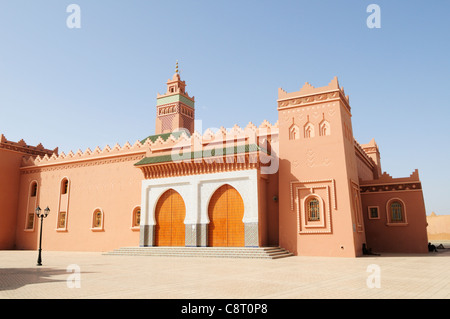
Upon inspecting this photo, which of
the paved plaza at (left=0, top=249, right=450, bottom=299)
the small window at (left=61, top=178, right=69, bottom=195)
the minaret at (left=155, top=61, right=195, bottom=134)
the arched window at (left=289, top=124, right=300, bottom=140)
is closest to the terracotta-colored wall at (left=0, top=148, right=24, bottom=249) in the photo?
the small window at (left=61, top=178, right=69, bottom=195)

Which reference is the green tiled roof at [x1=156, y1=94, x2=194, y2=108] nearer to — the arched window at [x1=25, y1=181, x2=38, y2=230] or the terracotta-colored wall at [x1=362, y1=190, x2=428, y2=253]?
the arched window at [x1=25, y1=181, x2=38, y2=230]

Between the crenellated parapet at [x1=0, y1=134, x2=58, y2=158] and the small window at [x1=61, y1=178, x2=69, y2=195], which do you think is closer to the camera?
the small window at [x1=61, y1=178, x2=69, y2=195]

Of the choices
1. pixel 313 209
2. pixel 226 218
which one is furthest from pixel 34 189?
pixel 313 209

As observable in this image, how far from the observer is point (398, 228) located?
61.9 ft

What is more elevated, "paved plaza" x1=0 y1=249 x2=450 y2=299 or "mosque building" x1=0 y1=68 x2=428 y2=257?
"mosque building" x1=0 y1=68 x2=428 y2=257

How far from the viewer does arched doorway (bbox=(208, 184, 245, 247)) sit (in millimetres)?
16969

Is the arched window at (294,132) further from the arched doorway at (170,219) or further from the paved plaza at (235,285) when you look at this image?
the paved plaza at (235,285)

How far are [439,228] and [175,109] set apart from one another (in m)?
34.8

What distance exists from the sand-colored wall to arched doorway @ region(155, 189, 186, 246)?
37.1 metres

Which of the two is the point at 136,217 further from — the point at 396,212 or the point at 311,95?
the point at 396,212

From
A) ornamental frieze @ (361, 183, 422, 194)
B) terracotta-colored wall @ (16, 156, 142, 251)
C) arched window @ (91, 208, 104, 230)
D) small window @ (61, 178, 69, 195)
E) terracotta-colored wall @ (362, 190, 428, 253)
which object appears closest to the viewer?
terracotta-colored wall @ (362, 190, 428, 253)

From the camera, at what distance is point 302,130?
57.8ft

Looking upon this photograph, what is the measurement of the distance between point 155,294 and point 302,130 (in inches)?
506

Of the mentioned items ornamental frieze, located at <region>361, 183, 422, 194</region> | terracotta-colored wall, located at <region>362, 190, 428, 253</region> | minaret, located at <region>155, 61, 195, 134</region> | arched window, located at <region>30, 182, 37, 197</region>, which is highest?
minaret, located at <region>155, 61, 195, 134</region>
